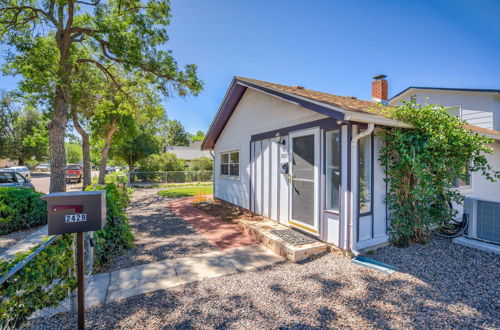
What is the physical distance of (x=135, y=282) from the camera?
348 cm

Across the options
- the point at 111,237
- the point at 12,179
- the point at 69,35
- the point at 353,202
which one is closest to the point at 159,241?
the point at 111,237

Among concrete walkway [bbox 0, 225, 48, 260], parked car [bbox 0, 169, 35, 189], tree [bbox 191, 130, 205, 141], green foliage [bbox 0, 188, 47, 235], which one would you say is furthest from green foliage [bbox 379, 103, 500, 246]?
tree [bbox 191, 130, 205, 141]

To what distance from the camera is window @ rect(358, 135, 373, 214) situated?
4.54 m

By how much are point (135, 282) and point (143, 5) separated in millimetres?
10294

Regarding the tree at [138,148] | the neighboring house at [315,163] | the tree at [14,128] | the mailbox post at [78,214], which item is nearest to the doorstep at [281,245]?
the neighboring house at [315,163]

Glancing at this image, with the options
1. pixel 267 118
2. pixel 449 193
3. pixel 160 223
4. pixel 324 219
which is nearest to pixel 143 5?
pixel 267 118

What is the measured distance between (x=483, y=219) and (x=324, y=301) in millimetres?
4709

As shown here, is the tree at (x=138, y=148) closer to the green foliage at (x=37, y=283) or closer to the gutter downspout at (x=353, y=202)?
the green foliage at (x=37, y=283)

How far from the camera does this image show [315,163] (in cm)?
496

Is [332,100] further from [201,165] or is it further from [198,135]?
[198,135]

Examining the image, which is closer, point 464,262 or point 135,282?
point 135,282

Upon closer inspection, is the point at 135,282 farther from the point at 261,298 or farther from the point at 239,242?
the point at 239,242

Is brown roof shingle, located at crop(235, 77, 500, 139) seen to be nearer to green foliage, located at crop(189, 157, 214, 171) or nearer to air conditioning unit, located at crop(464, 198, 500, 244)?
air conditioning unit, located at crop(464, 198, 500, 244)

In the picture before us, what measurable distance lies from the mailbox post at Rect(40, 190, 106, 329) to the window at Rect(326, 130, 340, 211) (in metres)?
3.89
